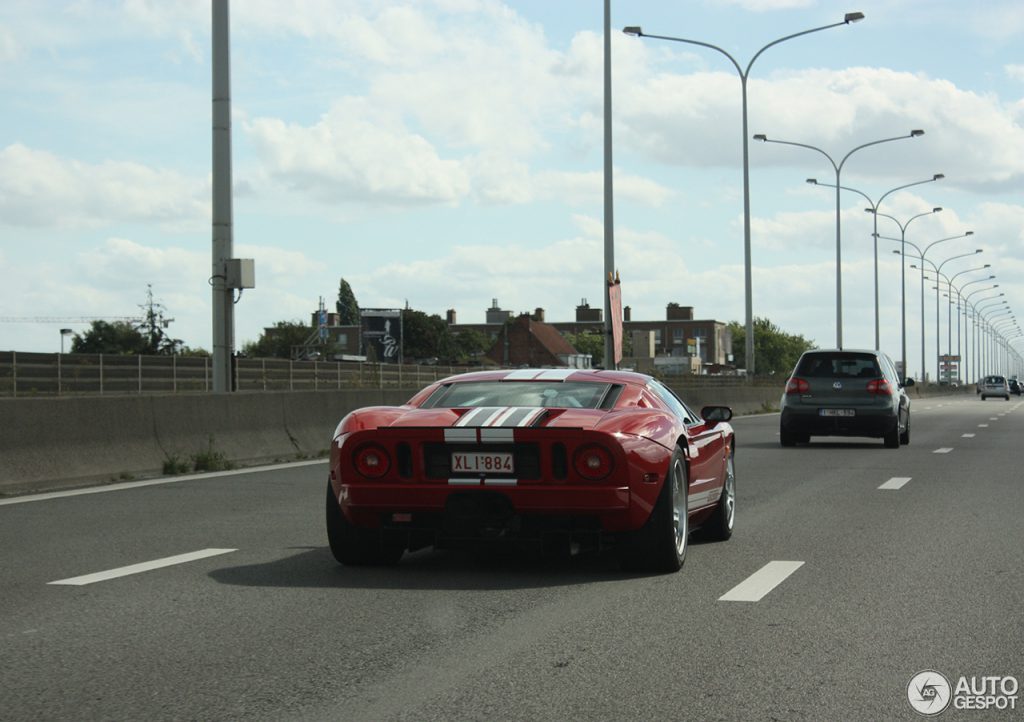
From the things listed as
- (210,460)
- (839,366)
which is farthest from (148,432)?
(839,366)

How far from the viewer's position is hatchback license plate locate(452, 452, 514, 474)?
8461 mm

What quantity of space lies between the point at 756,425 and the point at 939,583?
27.4 m

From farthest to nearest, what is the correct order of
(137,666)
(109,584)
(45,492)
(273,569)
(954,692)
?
(45,492), (273,569), (109,584), (137,666), (954,692)

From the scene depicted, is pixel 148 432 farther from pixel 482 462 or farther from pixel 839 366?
pixel 839 366

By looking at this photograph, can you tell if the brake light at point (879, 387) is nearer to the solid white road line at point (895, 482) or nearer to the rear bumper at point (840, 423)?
the rear bumper at point (840, 423)

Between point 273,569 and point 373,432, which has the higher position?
point 373,432

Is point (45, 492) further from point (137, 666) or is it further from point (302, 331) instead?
point (302, 331)

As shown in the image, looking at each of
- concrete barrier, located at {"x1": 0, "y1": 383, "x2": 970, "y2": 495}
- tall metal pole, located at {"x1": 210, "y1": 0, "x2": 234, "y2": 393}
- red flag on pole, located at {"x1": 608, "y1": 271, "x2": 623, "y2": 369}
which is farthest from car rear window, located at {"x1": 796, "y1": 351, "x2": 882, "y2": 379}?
tall metal pole, located at {"x1": 210, "y1": 0, "x2": 234, "y2": 393}

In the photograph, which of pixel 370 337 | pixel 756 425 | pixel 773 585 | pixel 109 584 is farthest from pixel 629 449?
pixel 370 337

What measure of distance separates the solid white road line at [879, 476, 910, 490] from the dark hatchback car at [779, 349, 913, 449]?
7.37m

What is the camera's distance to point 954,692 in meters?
5.77

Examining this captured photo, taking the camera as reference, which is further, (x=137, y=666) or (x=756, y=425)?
(x=756, y=425)

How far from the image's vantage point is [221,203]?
19922 millimetres

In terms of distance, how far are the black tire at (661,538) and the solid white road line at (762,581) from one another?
0.44 m
